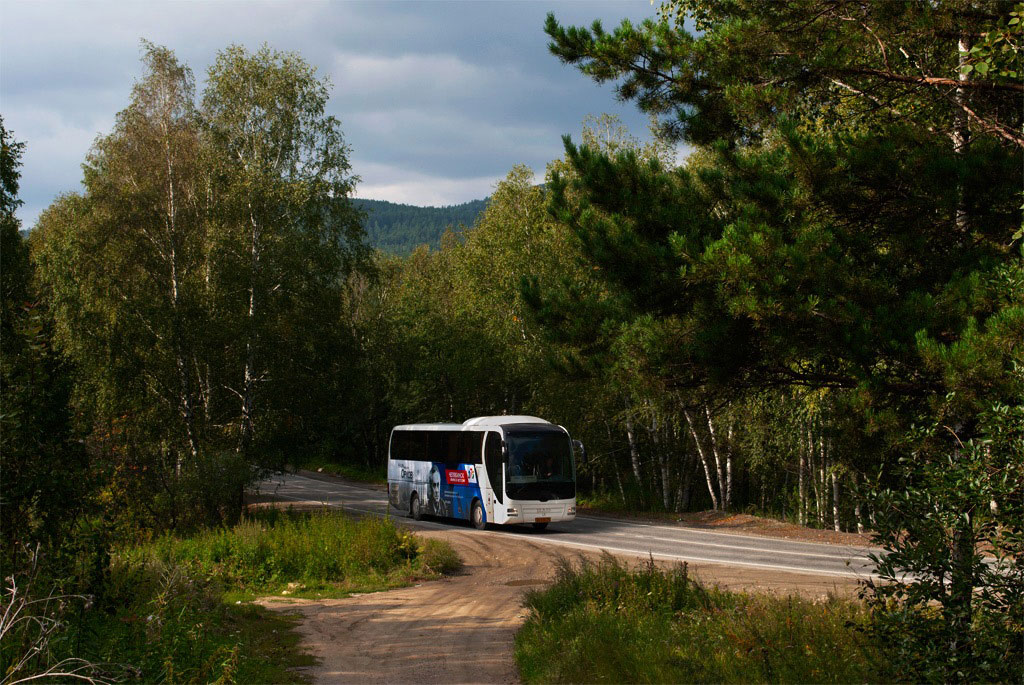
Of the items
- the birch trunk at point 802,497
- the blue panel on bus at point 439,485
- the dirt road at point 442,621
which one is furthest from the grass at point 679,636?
the birch trunk at point 802,497

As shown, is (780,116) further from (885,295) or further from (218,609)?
(218,609)

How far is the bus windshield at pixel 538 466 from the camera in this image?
76.9ft

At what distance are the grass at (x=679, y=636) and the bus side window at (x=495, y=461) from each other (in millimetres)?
12614

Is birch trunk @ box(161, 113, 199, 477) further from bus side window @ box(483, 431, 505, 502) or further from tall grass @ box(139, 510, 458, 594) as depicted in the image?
tall grass @ box(139, 510, 458, 594)

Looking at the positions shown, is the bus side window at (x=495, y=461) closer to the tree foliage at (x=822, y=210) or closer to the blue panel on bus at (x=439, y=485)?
the blue panel on bus at (x=439, y=485)

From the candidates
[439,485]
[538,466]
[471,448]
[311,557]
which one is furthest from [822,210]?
[439,485]

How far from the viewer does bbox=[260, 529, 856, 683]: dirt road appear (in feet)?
29.0

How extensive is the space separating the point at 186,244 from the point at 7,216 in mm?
7371

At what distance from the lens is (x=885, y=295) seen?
1013 centimetres

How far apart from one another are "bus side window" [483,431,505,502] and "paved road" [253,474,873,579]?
119 cm

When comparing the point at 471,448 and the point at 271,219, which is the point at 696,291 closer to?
the point at 471,448

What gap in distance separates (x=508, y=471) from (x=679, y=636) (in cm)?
1536

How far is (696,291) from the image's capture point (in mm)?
11484

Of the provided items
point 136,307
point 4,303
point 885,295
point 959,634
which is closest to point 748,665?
point 959,634
